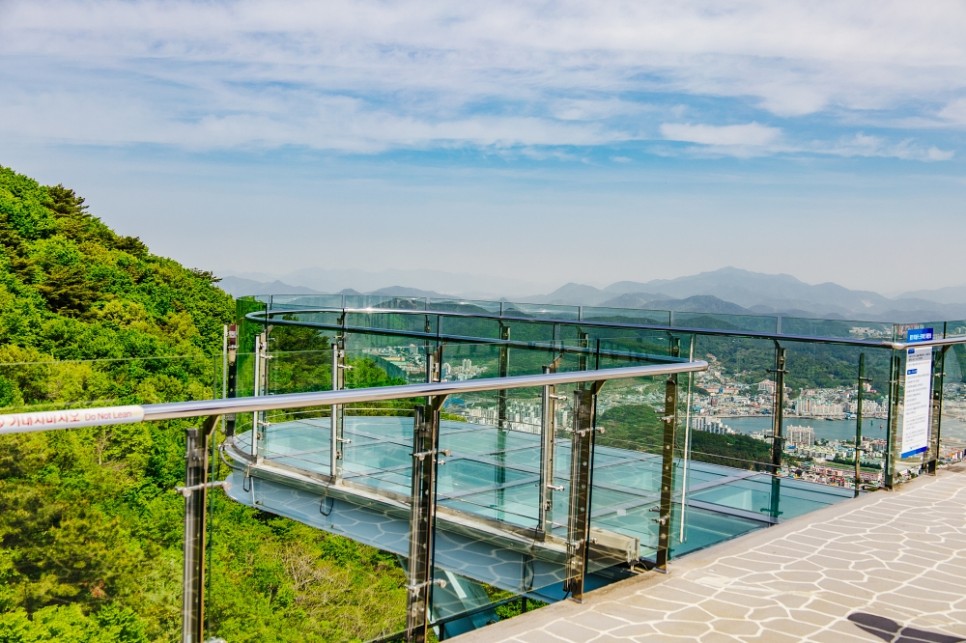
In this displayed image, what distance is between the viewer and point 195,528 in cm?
224

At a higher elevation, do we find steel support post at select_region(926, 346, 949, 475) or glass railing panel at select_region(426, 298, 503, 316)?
glass railing panel at select_region(426, 298, 503, 316)

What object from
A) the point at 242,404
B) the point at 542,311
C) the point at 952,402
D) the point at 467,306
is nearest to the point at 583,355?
the point at 242,404

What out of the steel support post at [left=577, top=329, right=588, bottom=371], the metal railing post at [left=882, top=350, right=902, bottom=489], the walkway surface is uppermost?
the steel support post at [left=577, top=329, right=588, bottom=371]

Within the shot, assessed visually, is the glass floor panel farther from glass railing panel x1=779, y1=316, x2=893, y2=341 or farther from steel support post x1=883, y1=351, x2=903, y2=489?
glass railing panel x1=779, y1=316, x2=893, y2=341

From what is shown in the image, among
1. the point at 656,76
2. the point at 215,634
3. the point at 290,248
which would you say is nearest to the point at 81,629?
the point at 215,634

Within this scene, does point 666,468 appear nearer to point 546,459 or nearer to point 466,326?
point 546,459

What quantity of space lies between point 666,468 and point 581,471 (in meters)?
0.59

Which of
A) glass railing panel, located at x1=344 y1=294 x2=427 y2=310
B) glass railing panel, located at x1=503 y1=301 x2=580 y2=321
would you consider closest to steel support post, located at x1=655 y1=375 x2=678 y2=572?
glass railing panel, located at x1=503 y1=301 x2=580 y2=321

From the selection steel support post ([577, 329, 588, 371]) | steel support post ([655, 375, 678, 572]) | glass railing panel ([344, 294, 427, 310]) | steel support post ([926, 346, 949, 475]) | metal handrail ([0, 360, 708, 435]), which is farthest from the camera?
glass railing panel ([344, 294, 427, 310])

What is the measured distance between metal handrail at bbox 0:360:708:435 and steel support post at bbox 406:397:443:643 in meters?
0.13

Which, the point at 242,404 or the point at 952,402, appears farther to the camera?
the point at 952,402

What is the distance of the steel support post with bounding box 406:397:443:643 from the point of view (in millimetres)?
2908

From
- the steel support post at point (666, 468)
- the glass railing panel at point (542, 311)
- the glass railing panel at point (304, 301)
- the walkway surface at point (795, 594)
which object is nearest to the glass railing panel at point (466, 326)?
the glass railing panel at point (542, 311)

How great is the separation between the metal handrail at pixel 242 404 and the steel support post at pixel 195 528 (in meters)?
0.07
